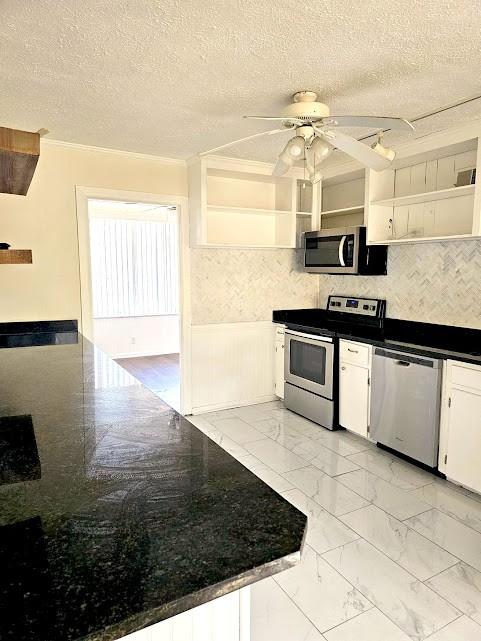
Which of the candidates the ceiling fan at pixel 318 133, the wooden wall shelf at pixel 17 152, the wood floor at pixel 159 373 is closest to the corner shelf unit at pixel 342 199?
the ceiling fan at pixel 318 133

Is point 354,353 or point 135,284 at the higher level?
point 135,284

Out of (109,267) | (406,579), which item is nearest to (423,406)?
(406,579)

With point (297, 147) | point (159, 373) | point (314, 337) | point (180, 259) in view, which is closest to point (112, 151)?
point (180, 259)

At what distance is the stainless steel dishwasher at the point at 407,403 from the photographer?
2.82 metres

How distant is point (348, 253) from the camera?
375cm

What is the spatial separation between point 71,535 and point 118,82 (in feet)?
7.19

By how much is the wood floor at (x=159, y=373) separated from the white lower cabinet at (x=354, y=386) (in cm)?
181

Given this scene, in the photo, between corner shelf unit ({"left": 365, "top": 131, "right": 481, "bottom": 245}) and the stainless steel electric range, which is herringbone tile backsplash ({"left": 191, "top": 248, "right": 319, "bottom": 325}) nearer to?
the stainless steel electric range

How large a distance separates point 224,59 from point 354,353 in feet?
7.67

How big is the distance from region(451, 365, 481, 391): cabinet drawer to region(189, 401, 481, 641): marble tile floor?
2.35ft

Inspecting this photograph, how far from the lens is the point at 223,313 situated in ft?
13.7

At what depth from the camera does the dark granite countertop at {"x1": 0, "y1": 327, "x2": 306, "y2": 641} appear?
581 millimetres

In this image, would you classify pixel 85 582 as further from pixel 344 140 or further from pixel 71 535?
pixel 344 140

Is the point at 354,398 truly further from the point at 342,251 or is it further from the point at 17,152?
the point at 17,152
